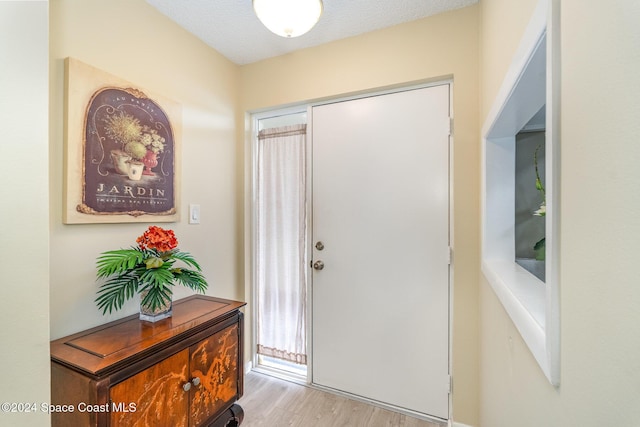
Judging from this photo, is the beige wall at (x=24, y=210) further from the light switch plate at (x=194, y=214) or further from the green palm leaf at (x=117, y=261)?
the light switch plate at (x=194, y=214)

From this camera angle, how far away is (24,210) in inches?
27.9

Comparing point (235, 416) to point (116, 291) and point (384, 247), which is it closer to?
point (116, 291)

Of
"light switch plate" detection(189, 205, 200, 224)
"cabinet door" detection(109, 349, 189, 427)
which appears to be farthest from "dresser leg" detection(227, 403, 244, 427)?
"light switch plate" detection(189, 205, 200, 224)

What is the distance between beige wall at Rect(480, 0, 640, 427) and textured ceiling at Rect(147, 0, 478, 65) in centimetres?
143

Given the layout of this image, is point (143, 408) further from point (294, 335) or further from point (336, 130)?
point (336, 130)

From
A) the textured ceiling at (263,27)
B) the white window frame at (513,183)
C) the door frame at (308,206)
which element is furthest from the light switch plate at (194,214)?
the white window frame at (513,183)

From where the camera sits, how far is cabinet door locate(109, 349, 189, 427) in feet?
3.17

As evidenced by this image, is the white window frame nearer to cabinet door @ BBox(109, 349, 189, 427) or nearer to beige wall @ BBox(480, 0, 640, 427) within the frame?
beige wall @ BBox(480, 0, 640, 427)

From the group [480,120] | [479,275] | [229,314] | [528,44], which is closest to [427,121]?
[480,120]

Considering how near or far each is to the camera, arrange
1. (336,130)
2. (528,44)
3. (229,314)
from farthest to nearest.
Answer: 1. (336,130)
2. (229,314)
3. (528,44)

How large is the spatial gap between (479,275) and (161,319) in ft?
5.71

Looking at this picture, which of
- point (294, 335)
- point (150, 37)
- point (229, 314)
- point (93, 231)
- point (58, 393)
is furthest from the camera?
point (294, 335)

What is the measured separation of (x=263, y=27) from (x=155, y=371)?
6.63 feet

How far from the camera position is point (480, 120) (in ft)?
5.06
